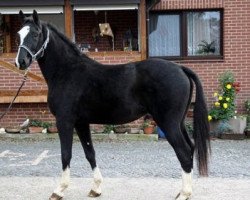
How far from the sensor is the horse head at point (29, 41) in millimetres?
5520

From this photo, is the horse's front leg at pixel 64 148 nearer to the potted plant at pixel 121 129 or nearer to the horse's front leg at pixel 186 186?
the horse's front leg at pixel 186 186

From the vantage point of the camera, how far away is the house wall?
11.5 m

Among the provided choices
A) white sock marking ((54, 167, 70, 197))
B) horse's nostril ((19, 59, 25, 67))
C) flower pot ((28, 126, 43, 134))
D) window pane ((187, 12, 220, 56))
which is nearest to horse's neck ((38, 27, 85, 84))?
horse's nostril ((19, 59, 25, 67))

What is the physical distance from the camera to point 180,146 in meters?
5.54

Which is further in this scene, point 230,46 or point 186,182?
point 230,46

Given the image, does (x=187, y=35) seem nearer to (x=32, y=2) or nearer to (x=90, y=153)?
(x=32, y=2)

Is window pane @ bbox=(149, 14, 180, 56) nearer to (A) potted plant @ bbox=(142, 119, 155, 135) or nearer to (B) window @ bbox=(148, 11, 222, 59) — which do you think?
(B) window @ bbox=(148, 11, 222, 59)

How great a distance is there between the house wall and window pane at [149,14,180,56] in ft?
1.29

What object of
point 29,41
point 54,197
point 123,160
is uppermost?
point 29,41

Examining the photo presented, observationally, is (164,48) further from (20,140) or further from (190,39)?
(20,140)

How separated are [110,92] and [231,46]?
21.8 feet

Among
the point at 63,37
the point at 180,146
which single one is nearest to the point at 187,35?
the point at 63,37

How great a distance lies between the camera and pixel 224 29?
11.6m

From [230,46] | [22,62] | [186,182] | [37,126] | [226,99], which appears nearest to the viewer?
[22,62]
